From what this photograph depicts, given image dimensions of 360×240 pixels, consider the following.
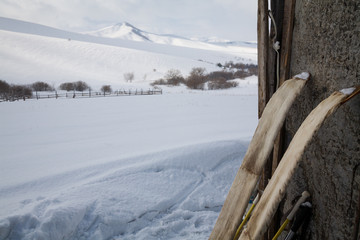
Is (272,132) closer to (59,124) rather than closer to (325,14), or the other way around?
(325,14)

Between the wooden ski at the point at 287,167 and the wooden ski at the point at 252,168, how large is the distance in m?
0.13

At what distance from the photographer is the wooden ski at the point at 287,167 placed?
105 centimetres

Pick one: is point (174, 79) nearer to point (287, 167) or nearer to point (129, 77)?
point (129, 77)

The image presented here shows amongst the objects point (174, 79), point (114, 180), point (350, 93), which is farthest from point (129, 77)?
point (350, 93)

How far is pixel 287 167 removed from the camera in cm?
108

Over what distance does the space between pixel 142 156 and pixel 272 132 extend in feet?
13.5

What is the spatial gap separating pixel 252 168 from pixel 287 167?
9.4 inches

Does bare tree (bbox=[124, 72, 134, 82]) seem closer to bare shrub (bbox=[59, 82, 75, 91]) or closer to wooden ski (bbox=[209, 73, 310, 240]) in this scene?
bare shrub (bbox=[59, 82, 75, 91])

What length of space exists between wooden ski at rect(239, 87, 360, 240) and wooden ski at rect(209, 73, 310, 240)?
0.13 metres

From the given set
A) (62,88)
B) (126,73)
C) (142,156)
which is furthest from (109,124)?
(126,73)

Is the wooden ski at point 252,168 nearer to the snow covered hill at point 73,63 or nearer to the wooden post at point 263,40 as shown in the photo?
the wooden post at point 263,40

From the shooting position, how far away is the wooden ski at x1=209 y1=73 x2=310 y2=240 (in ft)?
4.13

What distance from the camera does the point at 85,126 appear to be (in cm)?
955

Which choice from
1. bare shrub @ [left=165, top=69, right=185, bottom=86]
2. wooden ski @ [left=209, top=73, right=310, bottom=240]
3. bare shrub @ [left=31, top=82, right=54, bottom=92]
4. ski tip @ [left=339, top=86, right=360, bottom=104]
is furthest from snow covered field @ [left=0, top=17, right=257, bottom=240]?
bare shrub @ [left=165, top=69, right=185, bottom=86]
